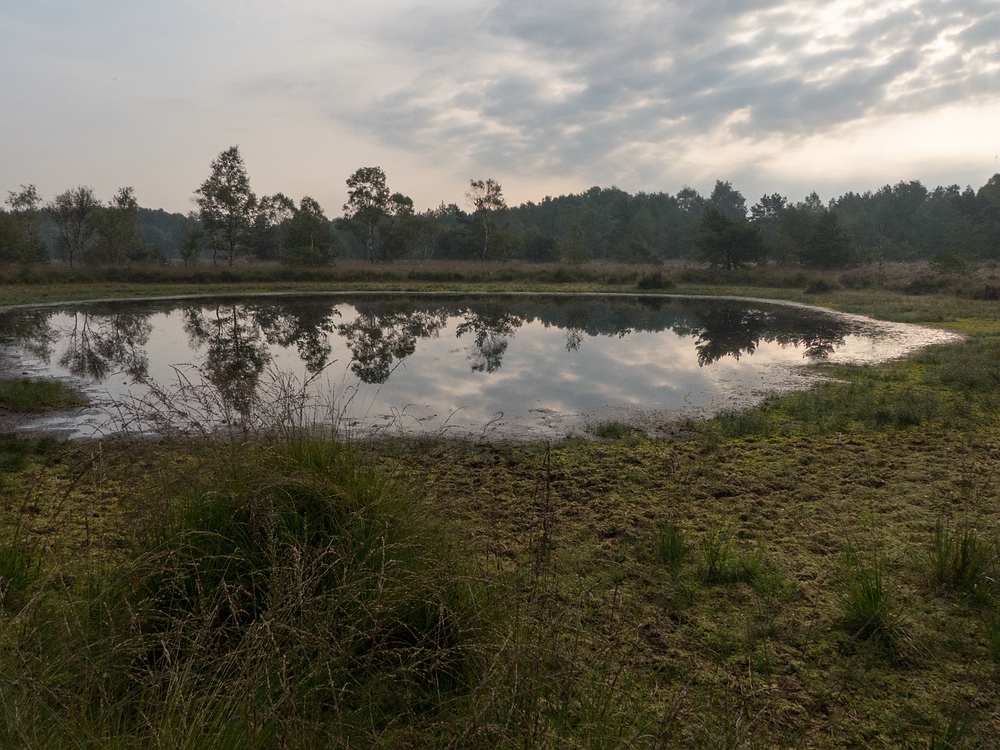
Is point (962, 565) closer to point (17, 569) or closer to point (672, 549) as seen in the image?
point (672, 549)

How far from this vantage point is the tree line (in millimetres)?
52719

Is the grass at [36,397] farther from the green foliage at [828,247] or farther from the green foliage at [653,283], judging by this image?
the green foliage at [828,247]

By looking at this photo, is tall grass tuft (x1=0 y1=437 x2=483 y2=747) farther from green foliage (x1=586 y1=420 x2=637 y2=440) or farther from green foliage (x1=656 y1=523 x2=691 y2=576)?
green foliage (x1=586 y1=420 x2=637 y2=440)

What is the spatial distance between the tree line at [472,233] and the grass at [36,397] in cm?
4194

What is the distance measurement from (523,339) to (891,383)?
967 centimetres

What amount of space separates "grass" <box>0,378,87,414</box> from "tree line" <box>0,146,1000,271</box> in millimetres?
41941

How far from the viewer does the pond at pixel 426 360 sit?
7.29m

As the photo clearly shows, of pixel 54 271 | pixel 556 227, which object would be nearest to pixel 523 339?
pixel 54 271

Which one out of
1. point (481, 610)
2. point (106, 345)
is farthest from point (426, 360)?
point (481, 610)

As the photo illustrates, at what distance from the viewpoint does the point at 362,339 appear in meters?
18.0

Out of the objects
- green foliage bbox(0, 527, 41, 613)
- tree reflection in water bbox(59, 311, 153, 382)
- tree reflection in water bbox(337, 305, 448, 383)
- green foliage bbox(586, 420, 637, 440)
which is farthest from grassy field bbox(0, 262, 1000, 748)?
tree reflection in water bbox(337, 305, 448, 383)

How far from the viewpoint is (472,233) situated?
68.5 m

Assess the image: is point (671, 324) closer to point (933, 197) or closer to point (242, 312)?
point (242, 312)

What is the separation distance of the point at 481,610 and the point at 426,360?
38.8 ft
